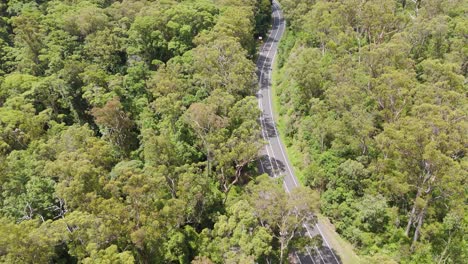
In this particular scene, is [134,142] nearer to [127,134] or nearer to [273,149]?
[127,134]

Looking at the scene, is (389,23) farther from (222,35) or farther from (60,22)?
(60,22)

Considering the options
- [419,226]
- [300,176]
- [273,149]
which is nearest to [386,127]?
[419,226]

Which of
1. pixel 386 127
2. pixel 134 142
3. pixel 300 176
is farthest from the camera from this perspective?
pixel 134 142

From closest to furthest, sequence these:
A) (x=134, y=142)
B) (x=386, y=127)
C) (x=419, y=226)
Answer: (x=419, y=226)
(x=386, y=127)
(x=134, y=142)

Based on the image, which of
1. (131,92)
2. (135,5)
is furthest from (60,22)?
(131,92)

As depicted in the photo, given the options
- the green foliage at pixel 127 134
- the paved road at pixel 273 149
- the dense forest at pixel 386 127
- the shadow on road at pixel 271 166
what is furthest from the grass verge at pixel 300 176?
the green foliage at pixel 127 134

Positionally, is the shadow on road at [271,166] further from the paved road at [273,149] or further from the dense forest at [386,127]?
the dense forest at [386,127]
